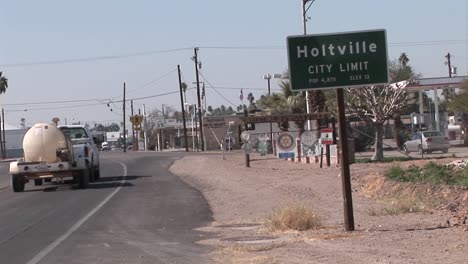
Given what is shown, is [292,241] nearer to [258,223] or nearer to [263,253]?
[263,253]

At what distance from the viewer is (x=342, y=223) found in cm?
1337

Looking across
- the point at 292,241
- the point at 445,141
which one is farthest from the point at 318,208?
the point at 445,141

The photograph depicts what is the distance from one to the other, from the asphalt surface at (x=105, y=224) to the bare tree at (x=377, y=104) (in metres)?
9.89

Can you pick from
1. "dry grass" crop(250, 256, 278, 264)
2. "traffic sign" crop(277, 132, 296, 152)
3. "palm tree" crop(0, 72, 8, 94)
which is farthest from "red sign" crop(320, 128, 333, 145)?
"palm tree" crop(0, 72, 8, 94)

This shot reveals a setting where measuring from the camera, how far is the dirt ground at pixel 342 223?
9.96 metres

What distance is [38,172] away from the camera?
2628cm

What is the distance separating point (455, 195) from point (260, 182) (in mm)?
10950

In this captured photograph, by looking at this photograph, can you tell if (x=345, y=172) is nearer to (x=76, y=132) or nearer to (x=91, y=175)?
(x=91, y=175)

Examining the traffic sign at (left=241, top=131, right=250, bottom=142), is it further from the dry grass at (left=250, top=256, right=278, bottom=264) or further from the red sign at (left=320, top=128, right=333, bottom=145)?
the dry grass at (left=250, top=256, right=278, bottom=264)

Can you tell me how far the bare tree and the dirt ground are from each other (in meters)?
7.08

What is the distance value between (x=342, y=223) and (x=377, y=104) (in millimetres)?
18999

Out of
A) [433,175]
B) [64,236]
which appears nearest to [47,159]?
[64,236]

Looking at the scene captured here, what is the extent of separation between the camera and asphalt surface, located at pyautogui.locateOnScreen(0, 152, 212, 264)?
37.6ft

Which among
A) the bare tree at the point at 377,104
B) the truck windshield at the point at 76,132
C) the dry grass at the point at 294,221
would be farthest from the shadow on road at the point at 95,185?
the dry grass at the point at 294,221
